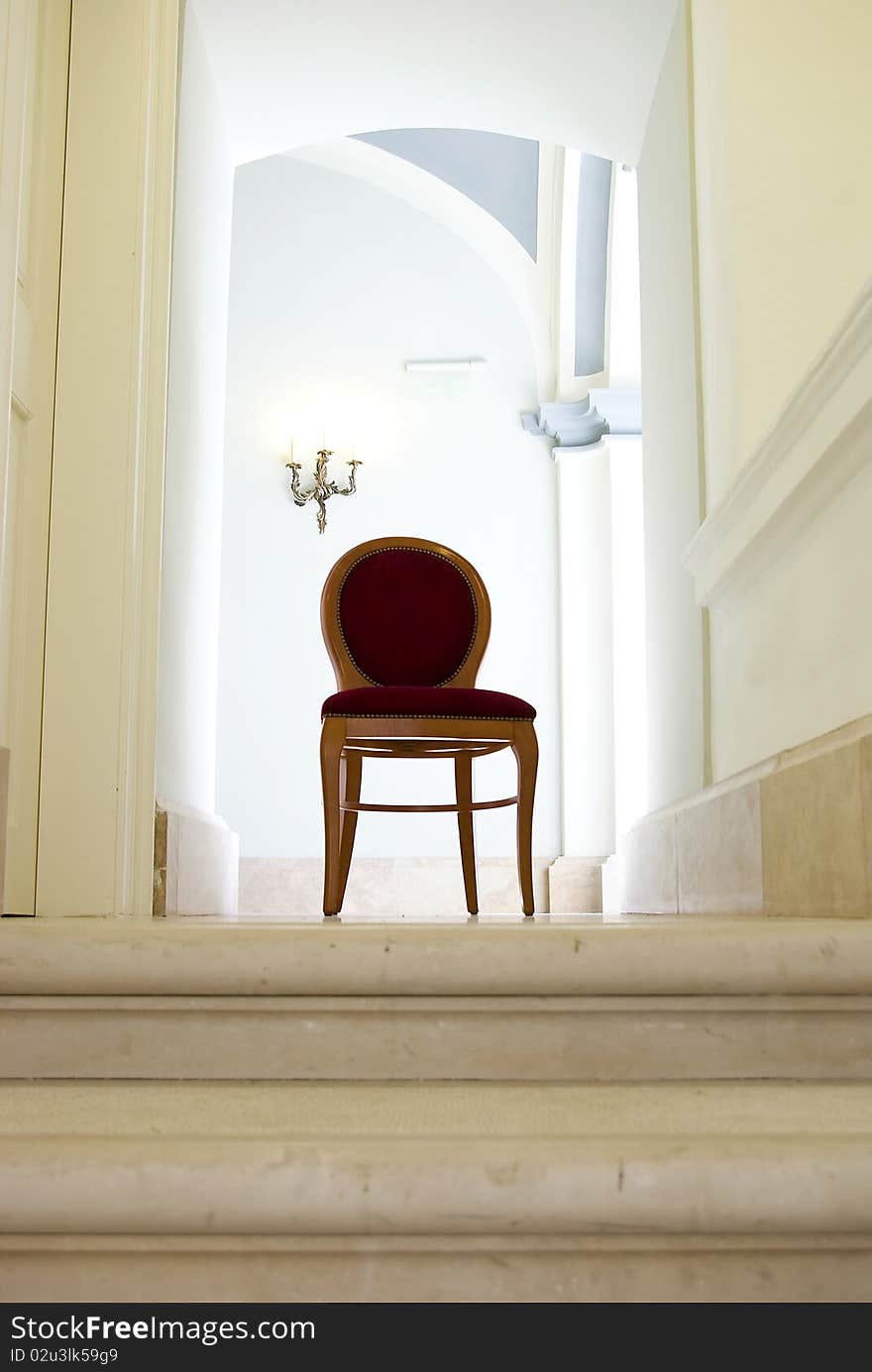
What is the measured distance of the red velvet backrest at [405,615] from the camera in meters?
3.98

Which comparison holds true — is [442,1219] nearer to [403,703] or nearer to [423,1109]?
[423,1109]

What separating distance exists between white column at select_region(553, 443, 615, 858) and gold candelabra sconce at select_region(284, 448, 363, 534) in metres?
1.06

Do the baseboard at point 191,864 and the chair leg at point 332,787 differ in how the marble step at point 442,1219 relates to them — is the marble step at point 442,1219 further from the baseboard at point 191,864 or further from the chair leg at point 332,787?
the chair leg at point 332,787

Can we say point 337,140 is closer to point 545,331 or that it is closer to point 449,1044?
point 545,331

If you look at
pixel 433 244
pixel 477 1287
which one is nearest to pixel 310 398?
pixel 433 244

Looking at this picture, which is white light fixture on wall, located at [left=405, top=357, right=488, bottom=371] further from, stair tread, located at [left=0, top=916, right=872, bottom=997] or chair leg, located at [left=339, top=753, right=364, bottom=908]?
stair tread, located at [left=0, top=916, right=872, bottom=997]

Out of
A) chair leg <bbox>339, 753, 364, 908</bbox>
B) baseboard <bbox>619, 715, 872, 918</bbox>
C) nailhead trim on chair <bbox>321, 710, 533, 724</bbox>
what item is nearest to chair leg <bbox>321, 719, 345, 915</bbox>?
nailhead trim on chair <bbox>321, 710, 533, 724</bbox>

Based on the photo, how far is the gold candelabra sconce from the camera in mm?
6500

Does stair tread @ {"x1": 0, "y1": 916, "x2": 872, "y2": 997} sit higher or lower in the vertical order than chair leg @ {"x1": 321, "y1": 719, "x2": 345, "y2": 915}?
lower

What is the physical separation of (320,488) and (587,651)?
155 centimetres

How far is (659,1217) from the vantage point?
1190mm

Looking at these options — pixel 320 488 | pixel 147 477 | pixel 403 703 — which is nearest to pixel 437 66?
pixel 147 477

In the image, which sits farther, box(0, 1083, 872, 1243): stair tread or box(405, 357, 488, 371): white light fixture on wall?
box(405, 357, 488, 371): white light fixture on wall
